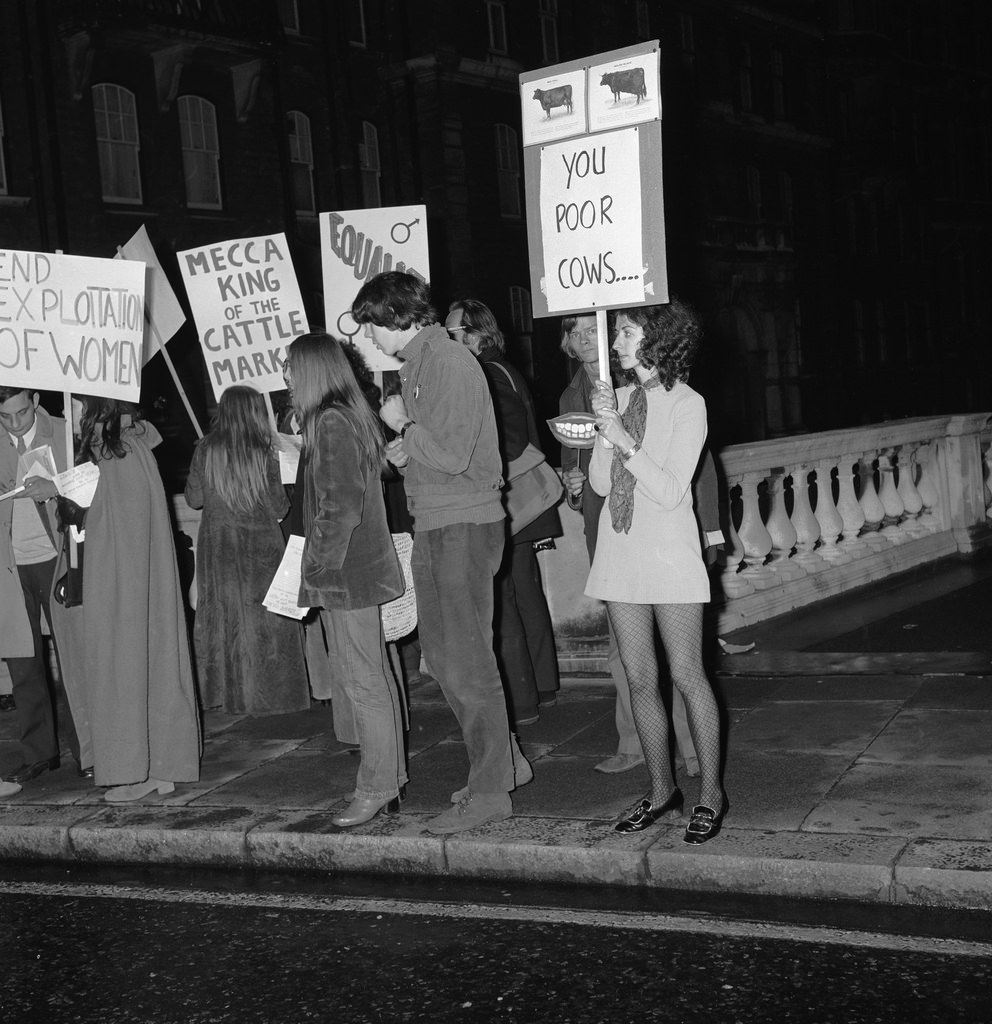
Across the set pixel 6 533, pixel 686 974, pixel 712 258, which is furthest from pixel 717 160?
pixel 686 974

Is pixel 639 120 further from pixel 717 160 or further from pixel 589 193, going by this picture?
pixel 717 160

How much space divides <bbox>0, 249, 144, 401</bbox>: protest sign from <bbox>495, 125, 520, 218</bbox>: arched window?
23337 millimetres

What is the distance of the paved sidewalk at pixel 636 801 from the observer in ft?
15.1

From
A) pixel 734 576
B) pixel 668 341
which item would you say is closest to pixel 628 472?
pixel 668 341

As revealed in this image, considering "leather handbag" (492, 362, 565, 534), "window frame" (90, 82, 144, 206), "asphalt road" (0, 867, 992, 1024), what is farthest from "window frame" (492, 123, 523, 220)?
"asphalt road" (0, 867, 992, 1024)

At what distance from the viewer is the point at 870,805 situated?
5.02 m

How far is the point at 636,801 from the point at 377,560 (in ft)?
4.45

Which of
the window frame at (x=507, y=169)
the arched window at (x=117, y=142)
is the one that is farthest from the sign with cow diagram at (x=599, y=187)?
the window frame at (x=507, y=169)

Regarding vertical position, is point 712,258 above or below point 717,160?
below

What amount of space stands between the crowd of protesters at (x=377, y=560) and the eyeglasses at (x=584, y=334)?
14 mm

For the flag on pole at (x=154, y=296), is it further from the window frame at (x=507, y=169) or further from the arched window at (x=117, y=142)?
the window frame at (x=507, y=169)

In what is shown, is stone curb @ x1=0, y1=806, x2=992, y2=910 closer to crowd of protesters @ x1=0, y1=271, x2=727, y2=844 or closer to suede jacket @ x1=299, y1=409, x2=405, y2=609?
crowd of protesters @ x1=0, y1=271, x2=727, y2=844

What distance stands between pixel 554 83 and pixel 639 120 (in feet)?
1.38

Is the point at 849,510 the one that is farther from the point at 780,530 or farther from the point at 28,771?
the point at 28,771
